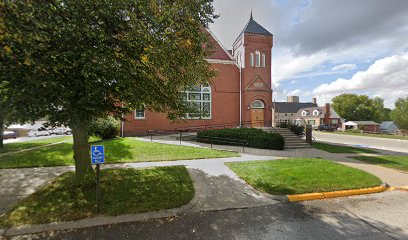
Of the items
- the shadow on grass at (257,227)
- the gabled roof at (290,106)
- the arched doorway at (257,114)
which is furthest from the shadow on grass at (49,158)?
the gabled roof at (290,106)

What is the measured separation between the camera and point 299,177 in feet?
24.5

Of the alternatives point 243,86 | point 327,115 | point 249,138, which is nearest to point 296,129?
point 249,138

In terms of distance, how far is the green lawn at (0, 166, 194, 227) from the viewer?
484cm

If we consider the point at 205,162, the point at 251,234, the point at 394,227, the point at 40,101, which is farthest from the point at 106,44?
the point at 394,227

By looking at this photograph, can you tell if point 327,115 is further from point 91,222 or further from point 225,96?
point 91,222

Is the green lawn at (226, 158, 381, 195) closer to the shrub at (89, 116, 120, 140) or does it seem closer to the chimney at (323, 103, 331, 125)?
the shrub at (89, 116, 120, 140)

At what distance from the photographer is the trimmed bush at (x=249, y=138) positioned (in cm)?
1395

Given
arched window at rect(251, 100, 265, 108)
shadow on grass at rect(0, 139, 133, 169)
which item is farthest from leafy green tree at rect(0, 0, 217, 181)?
arched window at rect(251, 100, 265, 108)

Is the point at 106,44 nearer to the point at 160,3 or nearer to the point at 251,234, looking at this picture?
the point at 160,3

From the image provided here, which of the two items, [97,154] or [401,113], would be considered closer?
[97,154]

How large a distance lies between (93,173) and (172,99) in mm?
3784

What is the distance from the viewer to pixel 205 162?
1000 centimetres

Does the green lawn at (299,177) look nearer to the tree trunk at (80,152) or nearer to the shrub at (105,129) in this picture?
the tree trunk at (80,152)

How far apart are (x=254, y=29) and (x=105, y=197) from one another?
884 inches
